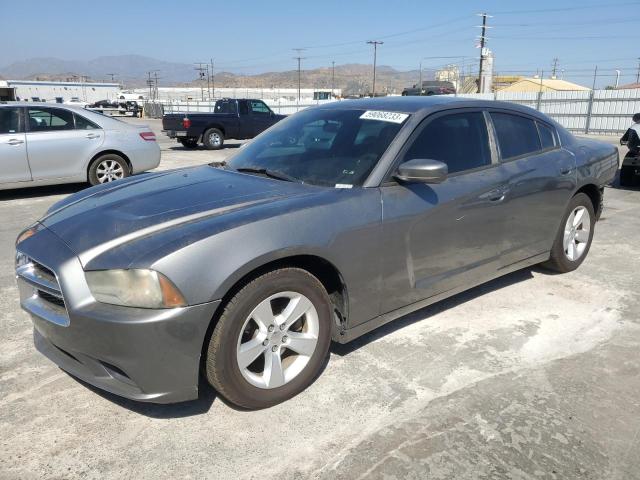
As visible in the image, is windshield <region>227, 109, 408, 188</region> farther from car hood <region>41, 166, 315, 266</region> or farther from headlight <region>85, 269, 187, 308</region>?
headlight <region>85, 269, 187, 308</region>

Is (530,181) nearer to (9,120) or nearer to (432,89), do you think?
(9,120)

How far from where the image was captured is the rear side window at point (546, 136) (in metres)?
4.37

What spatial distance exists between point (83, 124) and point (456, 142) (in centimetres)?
692

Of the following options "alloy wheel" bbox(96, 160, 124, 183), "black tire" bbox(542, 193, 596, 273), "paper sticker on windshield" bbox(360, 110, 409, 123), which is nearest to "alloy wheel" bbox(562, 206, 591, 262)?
"black tire" bbox(542, 193, 596, 273)

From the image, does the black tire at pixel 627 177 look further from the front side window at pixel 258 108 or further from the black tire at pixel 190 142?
the black tire at pixel 190 142

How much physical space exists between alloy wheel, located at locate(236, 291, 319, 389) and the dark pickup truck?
576 inches

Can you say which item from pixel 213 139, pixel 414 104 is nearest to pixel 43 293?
pixel 414 104

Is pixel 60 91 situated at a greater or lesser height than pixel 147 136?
greater

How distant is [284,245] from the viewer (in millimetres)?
2576

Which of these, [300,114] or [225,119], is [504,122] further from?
[225,119]

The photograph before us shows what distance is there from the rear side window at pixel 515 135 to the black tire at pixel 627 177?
6539mm

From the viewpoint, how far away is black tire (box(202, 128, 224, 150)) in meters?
16.7

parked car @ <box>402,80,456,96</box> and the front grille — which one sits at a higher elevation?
parked car @ <box>402,80,456,96</box>

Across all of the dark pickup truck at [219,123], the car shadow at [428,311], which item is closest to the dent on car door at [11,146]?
the car shadow at [428,311]
